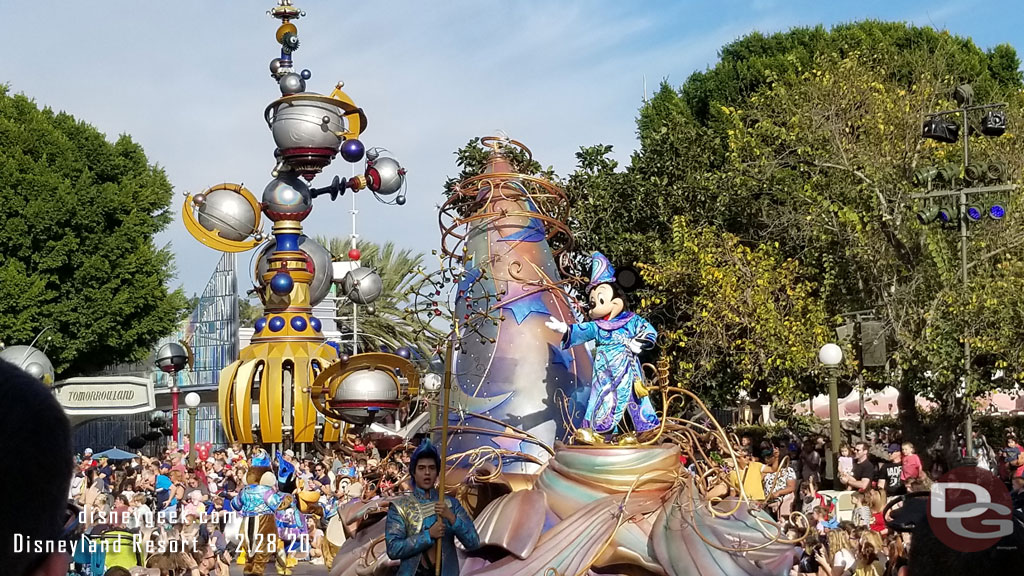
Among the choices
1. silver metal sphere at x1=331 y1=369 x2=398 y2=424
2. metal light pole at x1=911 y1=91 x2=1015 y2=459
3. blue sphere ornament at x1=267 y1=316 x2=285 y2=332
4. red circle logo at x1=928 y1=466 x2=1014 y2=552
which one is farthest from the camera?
blue sphere ornament at x1=267 y1=316 x2=285 y2=332

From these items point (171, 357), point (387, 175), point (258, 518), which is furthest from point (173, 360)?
point (258, 518)

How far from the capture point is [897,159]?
64.9ft

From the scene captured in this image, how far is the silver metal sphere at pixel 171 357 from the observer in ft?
85.0

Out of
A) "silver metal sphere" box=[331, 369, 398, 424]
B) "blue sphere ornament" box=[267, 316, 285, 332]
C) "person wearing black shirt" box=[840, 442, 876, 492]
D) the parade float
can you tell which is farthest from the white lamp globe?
"blue sphere ornament" box=[267, 316, 285, 332]

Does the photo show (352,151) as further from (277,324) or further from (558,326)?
(558,326)

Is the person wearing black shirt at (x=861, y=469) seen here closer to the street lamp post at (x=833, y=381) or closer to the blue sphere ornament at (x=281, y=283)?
the street lamp post at (x=833, y=381)

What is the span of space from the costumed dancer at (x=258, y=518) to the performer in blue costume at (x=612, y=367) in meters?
4.92

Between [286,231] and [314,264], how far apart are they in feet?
3.82

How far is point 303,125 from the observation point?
21.7 metres

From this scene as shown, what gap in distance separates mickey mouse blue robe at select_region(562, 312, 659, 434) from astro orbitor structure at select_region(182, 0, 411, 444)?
484 inches

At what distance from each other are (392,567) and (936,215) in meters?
9.74

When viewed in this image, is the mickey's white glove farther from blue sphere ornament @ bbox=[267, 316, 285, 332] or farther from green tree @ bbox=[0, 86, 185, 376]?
green tree @ bbox=[0, 86, 185, 376]

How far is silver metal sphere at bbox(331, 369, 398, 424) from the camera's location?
19.9 meters

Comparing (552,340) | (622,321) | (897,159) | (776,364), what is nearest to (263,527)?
(552,340)
